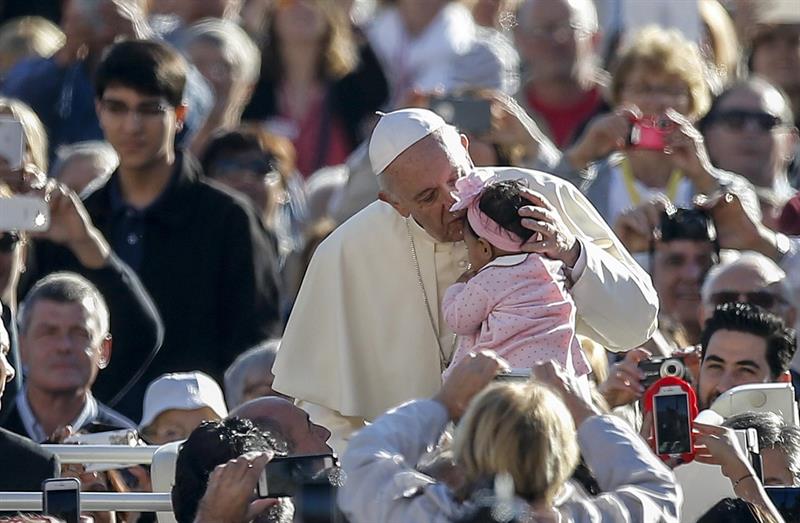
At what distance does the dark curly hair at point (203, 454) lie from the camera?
18.8ft

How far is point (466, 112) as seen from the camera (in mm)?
8789

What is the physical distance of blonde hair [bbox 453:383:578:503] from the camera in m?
4.95

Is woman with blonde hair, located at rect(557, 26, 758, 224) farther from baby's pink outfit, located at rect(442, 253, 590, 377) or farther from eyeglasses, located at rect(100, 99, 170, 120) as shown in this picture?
baby's pink outfit, located at rect(442, 253, 590, 377)

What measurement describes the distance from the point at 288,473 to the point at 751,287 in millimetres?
2867

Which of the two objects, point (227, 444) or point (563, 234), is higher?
point (563, 234)

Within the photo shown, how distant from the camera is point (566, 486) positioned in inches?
203

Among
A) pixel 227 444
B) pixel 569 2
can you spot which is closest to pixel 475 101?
pixel 569 2

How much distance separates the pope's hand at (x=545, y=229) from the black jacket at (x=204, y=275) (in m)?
2.73

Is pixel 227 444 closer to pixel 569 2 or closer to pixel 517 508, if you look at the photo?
Answer: pixel 517 508

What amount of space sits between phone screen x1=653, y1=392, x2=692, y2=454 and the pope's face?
829 millimetres

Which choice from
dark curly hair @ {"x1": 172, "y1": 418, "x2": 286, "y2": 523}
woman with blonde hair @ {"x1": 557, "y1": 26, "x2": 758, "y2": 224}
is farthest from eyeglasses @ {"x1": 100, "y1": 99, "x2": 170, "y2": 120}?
dark curly hair @ {"x1": 172, "y1": 418, "x2": 286, "y2": 523}

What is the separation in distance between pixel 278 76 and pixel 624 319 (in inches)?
220

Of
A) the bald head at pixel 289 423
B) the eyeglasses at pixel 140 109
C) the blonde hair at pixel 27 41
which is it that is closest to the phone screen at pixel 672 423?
the bald head at pixel 289 423

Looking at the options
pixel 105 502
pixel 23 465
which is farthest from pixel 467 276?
pixel 23 465
